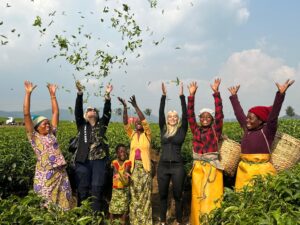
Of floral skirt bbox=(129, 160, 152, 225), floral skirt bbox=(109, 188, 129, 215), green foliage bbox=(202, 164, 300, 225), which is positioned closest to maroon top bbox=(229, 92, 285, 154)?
floral skirt bbox=(129, 160, 152, 225)

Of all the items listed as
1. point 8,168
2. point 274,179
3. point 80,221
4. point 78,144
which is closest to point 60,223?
point 80,221

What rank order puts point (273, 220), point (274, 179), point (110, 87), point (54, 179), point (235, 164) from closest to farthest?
point (273, 220) → point (274, 179) → point (54, 179) → point (235, 164) → point (110, 87)

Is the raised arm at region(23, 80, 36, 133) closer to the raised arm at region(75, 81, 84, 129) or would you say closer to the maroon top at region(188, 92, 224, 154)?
the raised arm at region(75, 81, 84, 129)

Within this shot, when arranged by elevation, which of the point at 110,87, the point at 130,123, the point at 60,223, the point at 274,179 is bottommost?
the point at 60,223

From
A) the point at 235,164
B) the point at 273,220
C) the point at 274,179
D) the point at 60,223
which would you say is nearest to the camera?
the point at 273,220

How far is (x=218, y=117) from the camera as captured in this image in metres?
6.07

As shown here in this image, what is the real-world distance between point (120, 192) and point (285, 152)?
9.33 ft

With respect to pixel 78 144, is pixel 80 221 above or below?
below

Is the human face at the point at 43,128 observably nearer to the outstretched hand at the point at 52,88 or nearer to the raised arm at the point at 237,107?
the outstretched hand at the point at 52,88

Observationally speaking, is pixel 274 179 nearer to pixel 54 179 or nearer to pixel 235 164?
pixel 235 164

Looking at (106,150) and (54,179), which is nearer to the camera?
(54,179)

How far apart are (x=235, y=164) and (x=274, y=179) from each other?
3204 millimetres

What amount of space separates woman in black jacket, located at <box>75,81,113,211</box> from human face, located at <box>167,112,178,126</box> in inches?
40.4

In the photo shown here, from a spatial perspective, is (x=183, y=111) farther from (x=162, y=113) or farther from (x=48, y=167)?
(x=48, y=167)
